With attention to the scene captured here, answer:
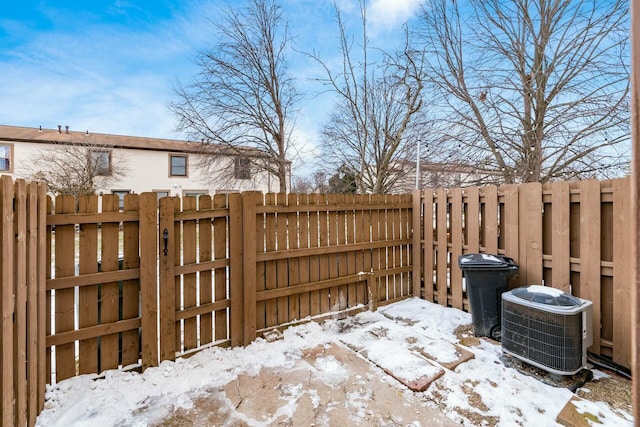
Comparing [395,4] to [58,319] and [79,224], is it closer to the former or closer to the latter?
[79,224]

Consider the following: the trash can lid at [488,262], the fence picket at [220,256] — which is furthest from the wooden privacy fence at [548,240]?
the fence picket at [220,256]

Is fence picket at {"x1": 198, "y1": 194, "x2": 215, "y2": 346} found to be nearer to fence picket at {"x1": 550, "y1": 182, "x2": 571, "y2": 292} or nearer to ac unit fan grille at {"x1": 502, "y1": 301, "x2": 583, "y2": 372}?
ac unit fan grille at {"x1": 502, "y1": 301, "x2": 583, "y2": 372}

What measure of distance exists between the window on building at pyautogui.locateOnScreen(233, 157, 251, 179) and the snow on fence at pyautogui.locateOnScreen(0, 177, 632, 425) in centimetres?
763

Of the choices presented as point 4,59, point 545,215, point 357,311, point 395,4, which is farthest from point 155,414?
point 4,59

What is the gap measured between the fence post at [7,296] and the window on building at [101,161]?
15298 mm

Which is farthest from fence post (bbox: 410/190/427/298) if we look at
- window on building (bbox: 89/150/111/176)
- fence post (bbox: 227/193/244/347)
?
window on building (bbox: 89/150/111/176)

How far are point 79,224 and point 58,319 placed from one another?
84cm

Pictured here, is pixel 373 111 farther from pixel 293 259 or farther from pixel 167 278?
pixel 167 278

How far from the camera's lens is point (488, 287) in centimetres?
372

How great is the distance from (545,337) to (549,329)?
8cm

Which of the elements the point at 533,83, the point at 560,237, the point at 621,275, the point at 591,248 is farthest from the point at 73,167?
the point at 621,275

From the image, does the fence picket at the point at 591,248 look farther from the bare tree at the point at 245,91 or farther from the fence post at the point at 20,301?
the bare tree at the point at 245,91

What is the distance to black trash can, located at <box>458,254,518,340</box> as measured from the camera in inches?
145

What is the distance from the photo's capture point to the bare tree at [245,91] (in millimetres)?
9461
